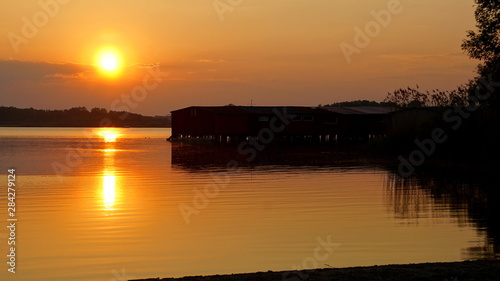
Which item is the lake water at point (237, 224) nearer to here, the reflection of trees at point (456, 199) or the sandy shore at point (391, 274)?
the reflection of trees at point (456, 199)

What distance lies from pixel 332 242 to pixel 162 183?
1611 cm

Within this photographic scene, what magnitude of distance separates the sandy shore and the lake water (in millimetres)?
1756

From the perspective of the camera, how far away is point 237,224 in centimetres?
1691

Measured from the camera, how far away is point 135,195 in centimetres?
2414

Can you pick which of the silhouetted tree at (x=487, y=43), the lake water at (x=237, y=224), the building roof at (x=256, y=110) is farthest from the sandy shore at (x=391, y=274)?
the building roof at (x=256, y=110)

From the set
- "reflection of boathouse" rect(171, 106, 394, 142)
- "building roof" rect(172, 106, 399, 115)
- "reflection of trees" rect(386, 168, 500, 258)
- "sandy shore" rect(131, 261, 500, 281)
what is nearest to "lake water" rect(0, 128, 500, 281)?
"reflection of trees" rect(386, 168, 500, 258)

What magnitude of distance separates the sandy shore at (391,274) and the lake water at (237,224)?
176 centimetres

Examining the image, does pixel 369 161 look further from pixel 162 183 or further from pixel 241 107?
pixel 241 107

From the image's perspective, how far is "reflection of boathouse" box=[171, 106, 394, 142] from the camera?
74.0 metres

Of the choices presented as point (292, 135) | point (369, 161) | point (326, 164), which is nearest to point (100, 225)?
point (326, 164)

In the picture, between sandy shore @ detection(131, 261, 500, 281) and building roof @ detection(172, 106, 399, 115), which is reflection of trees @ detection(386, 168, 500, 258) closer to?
sandy shore @ detection(131, 261, 500, 281)

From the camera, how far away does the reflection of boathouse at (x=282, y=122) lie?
74.0m

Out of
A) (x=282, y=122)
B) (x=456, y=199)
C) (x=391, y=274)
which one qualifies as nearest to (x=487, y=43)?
(x=456, y=199)

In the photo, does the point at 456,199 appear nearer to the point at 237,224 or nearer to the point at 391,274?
the point at 237,224
